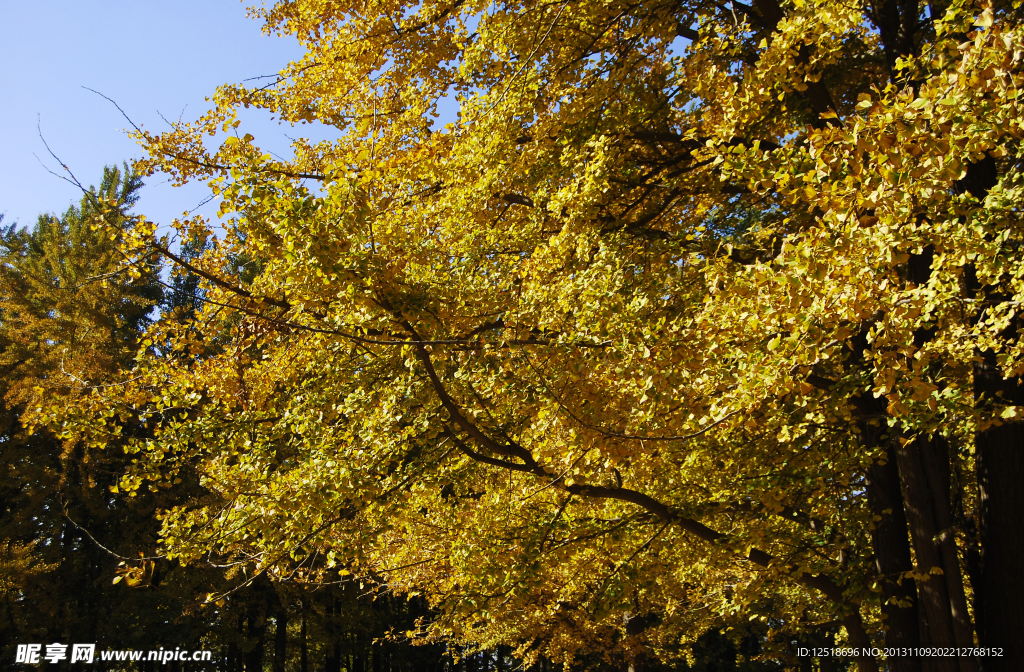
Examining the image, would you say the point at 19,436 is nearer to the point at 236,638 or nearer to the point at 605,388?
the point at 236,638

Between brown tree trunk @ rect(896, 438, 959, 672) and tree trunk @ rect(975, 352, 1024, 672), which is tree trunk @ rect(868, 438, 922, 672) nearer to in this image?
brown tree trunk @ rect(896, 438, 959, 672)

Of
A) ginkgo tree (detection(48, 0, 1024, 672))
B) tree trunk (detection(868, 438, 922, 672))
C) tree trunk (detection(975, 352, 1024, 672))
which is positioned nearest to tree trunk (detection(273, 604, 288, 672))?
ginkgo tree (detection(48, 0, 1024, 672))

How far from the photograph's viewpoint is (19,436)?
624 inches

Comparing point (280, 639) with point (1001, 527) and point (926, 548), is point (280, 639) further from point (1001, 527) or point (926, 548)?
point (1001, 527)

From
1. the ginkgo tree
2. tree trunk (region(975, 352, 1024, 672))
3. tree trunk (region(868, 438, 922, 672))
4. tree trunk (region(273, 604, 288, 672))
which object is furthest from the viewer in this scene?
tree trunk (region(273, 604, 288, 672))

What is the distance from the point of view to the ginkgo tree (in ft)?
11.0

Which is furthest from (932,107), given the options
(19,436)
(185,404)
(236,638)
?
(236,638)

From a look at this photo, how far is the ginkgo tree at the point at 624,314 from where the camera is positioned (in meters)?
3.35

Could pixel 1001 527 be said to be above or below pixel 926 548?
above

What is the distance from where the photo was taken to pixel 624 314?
441 cm

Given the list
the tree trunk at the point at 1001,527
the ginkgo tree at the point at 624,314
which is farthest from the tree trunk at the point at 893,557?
the tree trunk at the point at 1001,527

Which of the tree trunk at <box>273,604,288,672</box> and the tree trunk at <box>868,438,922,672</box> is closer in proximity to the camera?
the tree trunk at <box>868,438,922,672</box>

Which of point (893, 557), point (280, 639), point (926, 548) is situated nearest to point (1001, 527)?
point (926, 548)

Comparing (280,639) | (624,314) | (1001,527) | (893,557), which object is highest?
(624,314)
